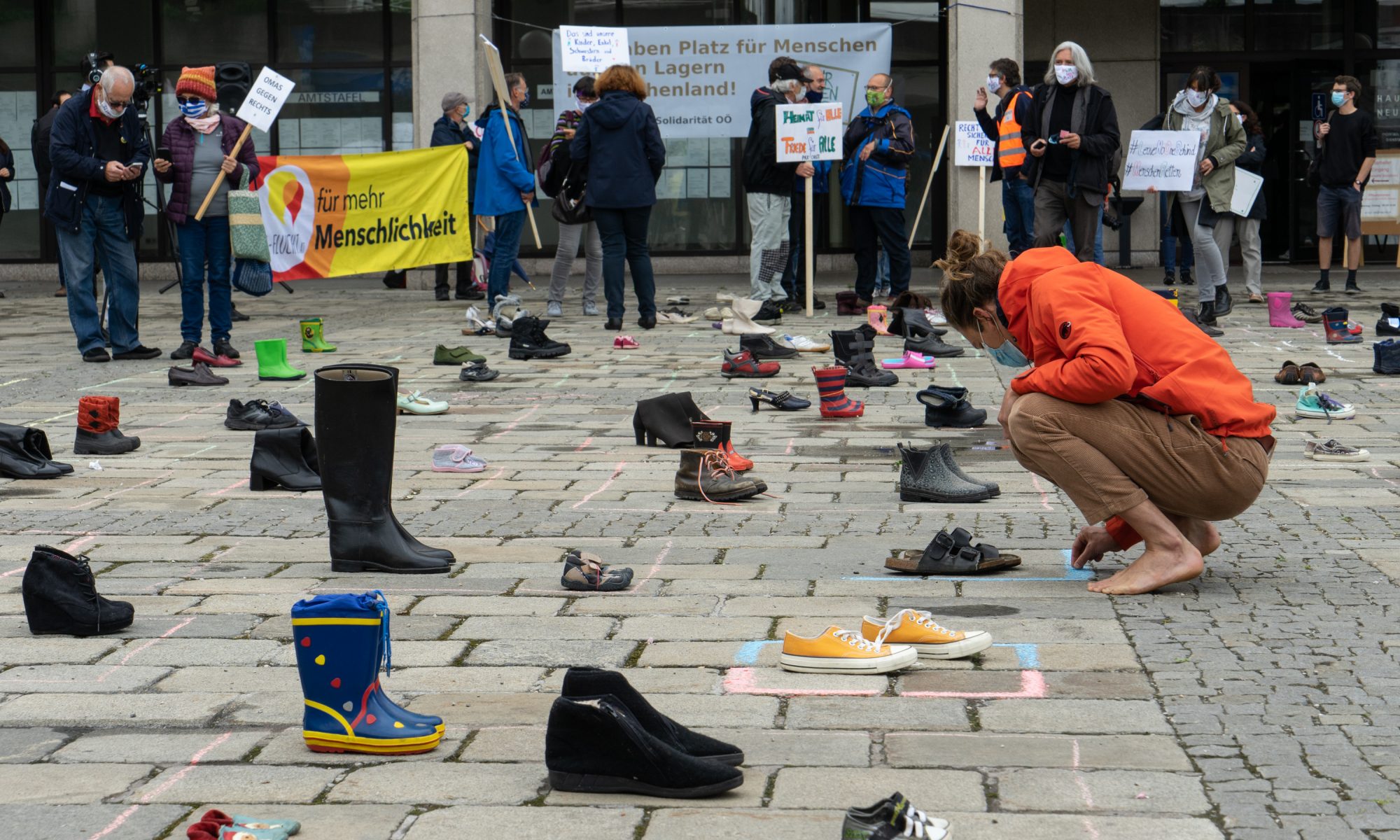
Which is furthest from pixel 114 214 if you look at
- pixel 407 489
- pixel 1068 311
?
pixel 1068 311

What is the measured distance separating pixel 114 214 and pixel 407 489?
5170 millimetres

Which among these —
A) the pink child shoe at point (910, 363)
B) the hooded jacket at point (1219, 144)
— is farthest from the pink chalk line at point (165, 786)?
the hooded jacket at point (1219, 144)

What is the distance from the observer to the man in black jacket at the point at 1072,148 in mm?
12625

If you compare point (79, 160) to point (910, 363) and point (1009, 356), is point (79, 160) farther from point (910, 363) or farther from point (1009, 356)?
point (1009, 356)

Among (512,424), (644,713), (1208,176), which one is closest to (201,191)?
(512,424)

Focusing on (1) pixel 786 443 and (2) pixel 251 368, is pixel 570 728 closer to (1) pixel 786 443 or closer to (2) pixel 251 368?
(1) pixel 786 443

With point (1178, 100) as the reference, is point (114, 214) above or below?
below

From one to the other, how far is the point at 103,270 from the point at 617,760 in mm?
9140

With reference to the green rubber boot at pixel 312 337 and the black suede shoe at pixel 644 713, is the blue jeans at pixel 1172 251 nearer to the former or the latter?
the green rubber boot at pixel 312 337

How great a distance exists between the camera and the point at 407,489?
7219 mm

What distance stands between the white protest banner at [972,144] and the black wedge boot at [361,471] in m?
11.9

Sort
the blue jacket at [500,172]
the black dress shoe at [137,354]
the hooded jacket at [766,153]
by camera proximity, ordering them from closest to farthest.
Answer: the black dress shoe at [137,354] < the blue jacket at [500,172] < the hooded jacket at [766,153]

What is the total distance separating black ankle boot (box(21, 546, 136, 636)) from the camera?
4.70 m

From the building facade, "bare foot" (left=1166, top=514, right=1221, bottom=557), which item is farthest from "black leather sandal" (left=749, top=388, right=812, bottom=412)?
the building facade
